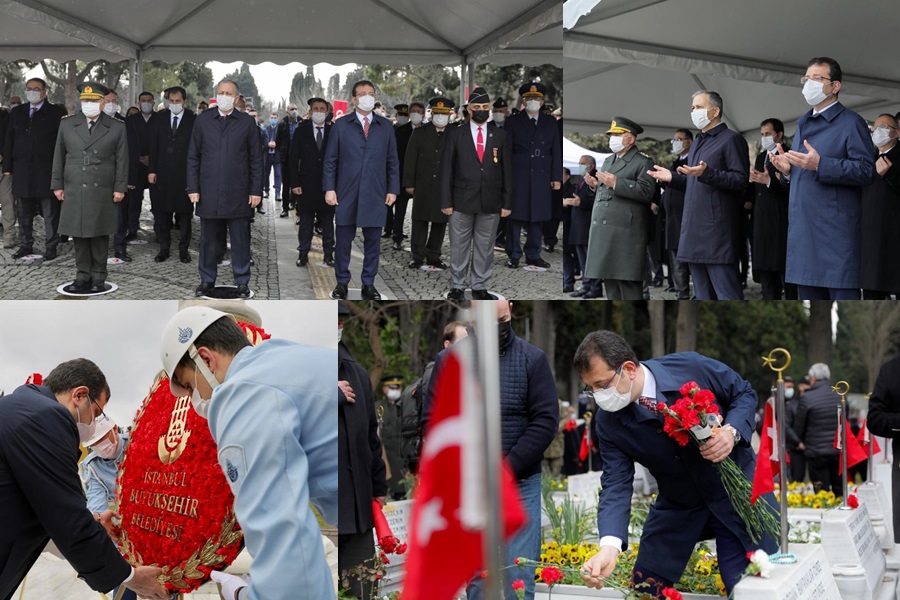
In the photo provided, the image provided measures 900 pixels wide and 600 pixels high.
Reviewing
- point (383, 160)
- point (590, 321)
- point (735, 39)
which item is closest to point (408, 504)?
point (383, 160)

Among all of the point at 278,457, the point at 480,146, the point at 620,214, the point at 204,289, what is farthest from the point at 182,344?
the point at 620,214

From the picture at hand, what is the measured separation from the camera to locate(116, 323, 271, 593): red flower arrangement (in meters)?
5.00

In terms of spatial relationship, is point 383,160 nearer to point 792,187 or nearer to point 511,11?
point 511,11

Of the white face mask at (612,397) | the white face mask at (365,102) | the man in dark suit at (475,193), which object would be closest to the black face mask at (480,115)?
the man in dark suit at (475,193)

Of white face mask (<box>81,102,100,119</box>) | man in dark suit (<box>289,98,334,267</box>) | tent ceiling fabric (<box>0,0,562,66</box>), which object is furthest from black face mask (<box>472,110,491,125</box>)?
white face mask (<box>81,102,100,119</box>)

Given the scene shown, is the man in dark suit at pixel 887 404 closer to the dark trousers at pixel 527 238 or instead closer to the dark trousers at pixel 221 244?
the dark trousers at pixel 527 238

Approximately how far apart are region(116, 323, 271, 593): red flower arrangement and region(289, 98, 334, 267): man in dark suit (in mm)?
2243

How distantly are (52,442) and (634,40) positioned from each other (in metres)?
4.67

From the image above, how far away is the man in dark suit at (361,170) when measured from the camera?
7.09m

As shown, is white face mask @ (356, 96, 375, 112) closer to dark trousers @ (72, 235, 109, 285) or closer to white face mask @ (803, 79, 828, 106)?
dark trousers @ (72, 235, 109, 285)

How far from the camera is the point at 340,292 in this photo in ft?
23.6

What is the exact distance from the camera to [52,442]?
461cm

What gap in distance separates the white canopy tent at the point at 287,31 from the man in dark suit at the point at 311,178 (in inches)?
16.5

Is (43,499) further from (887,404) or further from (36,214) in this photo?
(887,404)
